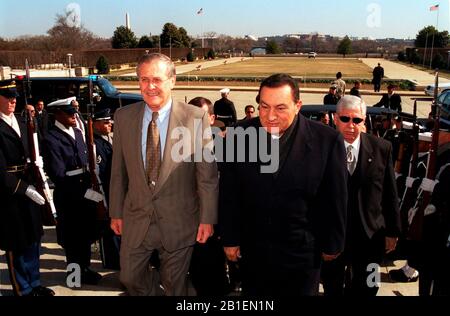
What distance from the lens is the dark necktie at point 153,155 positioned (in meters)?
3.18

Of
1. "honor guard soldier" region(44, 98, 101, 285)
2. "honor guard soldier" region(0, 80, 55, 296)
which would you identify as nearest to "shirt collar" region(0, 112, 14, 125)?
"honor guard soldier" region(0, 80, 55, 296)

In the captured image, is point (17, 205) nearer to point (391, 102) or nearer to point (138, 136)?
point (138, 136)

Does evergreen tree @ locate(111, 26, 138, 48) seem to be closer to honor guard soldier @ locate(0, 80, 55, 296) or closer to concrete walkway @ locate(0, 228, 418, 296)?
concrete walkway @ locate(0, 228, 418, 296)

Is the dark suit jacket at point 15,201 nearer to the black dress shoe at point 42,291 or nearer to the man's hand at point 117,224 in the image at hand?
the black dress shoe at point 42,291

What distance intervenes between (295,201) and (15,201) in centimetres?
289

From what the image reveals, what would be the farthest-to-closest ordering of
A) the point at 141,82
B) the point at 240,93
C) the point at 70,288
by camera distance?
the point at 240,93 < the point at 70,288 < the point at 141,82

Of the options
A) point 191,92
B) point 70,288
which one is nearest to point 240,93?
point 191,92

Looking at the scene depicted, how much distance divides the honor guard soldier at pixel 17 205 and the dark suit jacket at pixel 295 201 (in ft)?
7.47

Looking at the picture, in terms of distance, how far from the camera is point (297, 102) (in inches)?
108

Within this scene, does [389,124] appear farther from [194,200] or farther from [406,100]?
[406,100]

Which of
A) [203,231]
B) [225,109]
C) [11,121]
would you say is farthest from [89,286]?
[225,109]

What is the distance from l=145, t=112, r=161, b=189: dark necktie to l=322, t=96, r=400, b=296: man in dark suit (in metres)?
1.48

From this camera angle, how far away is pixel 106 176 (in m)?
4.86
